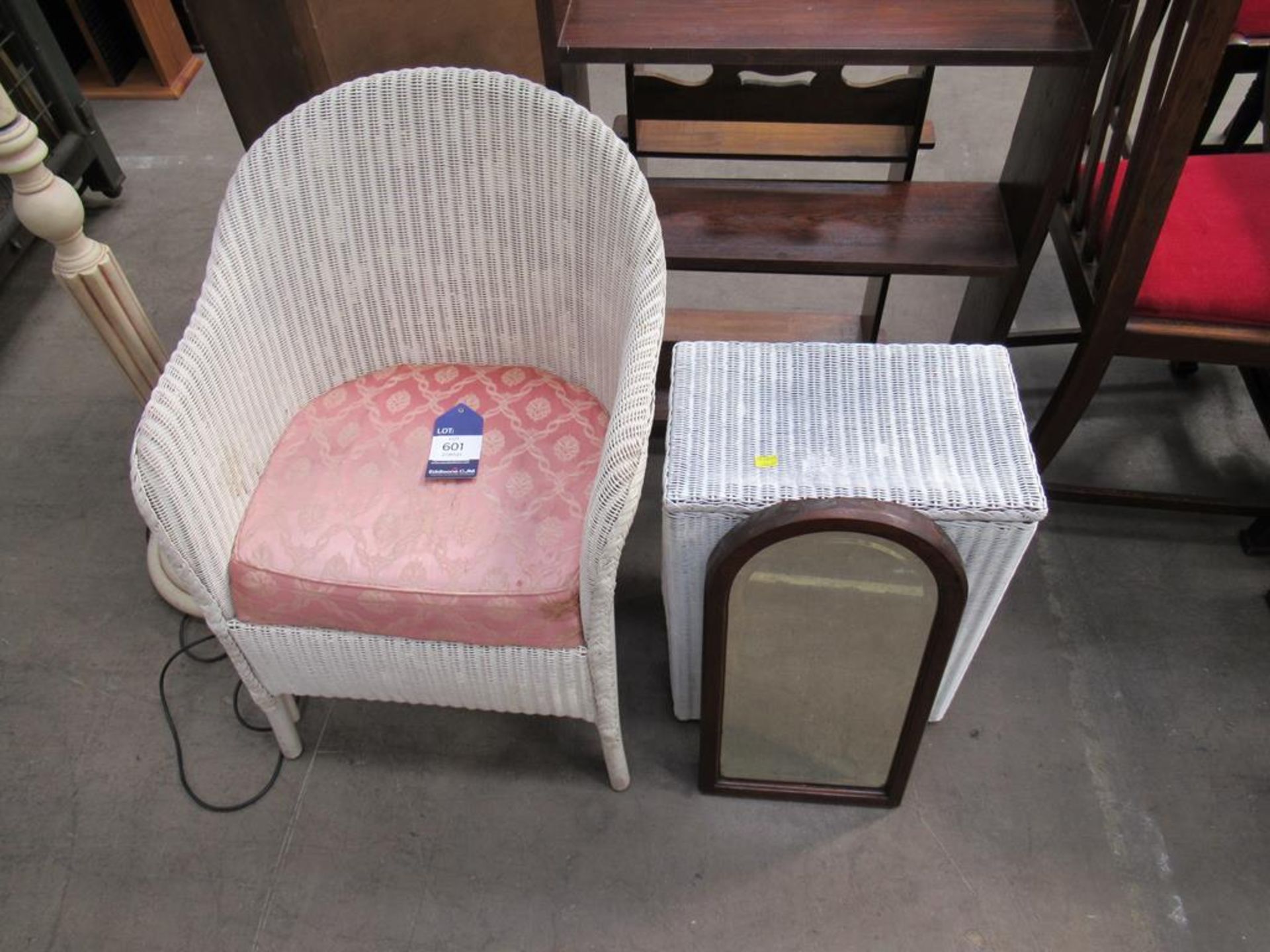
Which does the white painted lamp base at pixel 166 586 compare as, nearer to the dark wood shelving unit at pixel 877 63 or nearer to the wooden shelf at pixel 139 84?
the dark wood shelving unit at pixel 877 63

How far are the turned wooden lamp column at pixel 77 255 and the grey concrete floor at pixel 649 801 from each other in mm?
482

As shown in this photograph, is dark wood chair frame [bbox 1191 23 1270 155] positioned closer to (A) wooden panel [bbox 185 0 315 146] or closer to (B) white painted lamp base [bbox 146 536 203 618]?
(A) wooden panel [bbox 185 0 315 146]

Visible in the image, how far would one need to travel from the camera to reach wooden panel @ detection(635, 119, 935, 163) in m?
1.64

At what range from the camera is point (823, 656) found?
125cm

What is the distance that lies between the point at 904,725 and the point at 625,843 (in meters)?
0.44

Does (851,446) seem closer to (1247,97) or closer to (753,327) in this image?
(753,327)

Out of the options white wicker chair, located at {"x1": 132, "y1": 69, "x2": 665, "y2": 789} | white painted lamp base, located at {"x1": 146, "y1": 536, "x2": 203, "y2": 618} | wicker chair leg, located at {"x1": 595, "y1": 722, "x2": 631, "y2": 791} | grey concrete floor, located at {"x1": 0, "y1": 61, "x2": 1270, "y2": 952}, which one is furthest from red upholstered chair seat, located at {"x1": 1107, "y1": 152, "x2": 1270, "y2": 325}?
white painted lamp base, located at {"x1": 146, "y1": 536, "x2": 203, "y2": 618}

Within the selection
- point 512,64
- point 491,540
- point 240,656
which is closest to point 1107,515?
point 491,540

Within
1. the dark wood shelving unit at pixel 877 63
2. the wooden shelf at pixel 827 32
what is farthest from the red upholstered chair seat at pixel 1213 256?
the wooden shelf at pixel 827 32

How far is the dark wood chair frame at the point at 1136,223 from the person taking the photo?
3.89 ft

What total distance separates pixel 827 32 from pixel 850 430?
0.57m

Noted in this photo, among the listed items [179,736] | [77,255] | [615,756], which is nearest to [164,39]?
[77,255]

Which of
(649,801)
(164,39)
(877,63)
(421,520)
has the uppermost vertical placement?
(877,63)

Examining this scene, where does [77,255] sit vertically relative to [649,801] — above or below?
above
